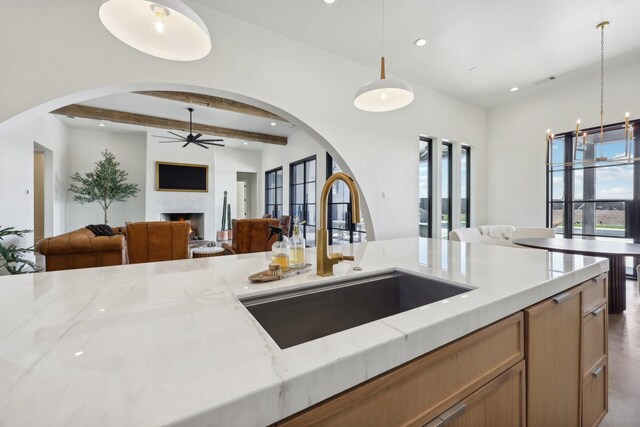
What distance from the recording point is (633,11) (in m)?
2.69

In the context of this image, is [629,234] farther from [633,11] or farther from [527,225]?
[633,11]

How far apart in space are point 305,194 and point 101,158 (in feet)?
15.9

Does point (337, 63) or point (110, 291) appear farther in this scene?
point (337, 63)

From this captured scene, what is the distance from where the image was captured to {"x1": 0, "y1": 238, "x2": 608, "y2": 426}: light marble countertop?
39 cm

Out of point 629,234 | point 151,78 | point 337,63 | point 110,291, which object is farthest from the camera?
point 629,234

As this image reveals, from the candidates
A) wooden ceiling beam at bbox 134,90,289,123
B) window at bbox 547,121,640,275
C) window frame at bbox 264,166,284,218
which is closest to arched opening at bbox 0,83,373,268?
window frame at bbox 264,166,284,218

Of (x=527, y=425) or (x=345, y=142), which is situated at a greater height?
(x=345, y=142)

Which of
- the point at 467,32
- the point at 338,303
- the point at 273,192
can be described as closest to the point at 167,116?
the point at 273,192

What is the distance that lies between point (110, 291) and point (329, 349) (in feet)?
2.48

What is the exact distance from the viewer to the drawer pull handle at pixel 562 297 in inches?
40.2

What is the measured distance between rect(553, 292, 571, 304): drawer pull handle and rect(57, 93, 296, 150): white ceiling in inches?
212

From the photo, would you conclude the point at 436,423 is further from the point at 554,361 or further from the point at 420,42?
the point at 420,42

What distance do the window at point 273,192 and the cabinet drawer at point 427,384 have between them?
6.93m

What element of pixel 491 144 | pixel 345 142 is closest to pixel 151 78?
pixel 345 142
